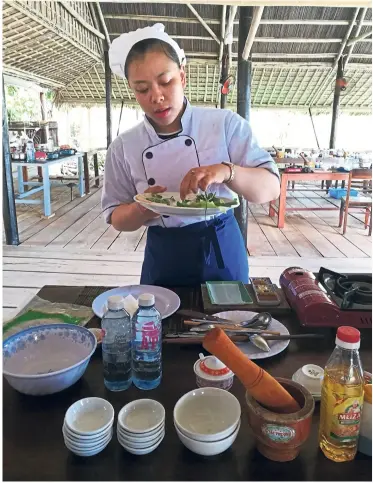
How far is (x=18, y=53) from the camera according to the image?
744cm

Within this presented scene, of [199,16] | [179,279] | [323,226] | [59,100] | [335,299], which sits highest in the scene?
[199,16]

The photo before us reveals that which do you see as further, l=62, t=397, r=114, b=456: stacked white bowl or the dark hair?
the dark hair

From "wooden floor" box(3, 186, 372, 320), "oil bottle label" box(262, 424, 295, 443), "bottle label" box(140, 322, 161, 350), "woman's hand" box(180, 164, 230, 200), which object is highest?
"woman's hand" box(180, 164, 230, 200)

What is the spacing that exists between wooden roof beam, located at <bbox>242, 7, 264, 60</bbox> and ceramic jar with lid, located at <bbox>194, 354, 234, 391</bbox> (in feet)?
8.51

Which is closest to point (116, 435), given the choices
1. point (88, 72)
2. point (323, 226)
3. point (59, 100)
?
point (323, 226)

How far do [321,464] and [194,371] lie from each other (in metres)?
0.31

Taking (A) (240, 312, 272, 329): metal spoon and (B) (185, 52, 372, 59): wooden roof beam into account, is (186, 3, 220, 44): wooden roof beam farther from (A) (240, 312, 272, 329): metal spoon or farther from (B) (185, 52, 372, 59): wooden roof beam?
(A) (240, 312, 272, 329): metal spoon

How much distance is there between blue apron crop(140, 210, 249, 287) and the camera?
158 centimetres

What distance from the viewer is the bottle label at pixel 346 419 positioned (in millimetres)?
664

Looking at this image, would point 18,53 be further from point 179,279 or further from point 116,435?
point 116,435

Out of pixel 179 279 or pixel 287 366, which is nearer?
pixel 287 366

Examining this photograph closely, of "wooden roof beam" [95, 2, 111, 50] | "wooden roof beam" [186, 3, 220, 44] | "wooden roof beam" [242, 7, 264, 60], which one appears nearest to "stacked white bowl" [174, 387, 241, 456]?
"wooden roof beam" [242, 7, 264, 60]

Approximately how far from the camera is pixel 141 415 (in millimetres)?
768

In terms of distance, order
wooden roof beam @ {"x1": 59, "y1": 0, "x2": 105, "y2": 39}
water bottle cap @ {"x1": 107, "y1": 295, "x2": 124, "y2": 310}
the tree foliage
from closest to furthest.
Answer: water bottle cap @ {"x1": 107, "y1": 295, "x2": 124, "y2": 310}
wooden roof beam @ {"x1": 59, "y1": 0, "x2": 105, "y2": 39}
the tree foliage
